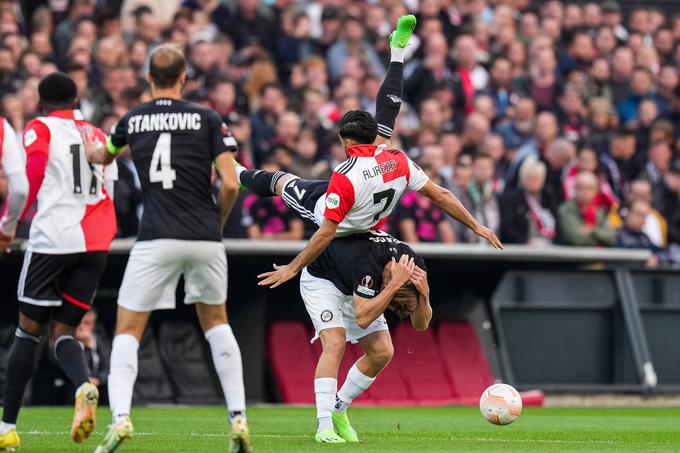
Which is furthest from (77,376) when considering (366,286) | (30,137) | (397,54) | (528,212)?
(528,212)

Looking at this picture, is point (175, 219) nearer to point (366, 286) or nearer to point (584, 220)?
point (366, 286)

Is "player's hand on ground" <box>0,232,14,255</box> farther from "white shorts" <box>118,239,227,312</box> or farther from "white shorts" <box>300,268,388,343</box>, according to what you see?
"white shorts" <box>300,268,388,343</box>

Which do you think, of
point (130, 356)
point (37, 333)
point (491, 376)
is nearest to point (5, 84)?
point (491, 376)

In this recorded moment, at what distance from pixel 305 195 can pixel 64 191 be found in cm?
209

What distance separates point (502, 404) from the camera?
11281mm

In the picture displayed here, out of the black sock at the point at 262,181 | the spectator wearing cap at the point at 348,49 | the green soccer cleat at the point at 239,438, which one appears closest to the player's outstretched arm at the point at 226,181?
the green soccer cleat at the point at 239,438

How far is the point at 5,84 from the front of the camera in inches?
676

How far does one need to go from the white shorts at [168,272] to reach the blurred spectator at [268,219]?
A: 845 cm

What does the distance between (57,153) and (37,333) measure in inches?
49.6

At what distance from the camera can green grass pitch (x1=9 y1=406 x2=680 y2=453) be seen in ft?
32.1

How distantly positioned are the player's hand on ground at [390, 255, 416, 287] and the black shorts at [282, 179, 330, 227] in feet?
2.87

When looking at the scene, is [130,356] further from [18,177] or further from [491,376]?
[491,376]

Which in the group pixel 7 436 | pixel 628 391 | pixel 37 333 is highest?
pixel 37 333

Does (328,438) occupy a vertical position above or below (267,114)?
below
